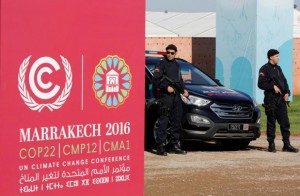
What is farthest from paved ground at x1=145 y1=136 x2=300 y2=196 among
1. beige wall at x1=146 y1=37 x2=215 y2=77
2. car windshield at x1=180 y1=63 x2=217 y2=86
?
beige wall at x1=146 y1=37 x2=215 y2=77

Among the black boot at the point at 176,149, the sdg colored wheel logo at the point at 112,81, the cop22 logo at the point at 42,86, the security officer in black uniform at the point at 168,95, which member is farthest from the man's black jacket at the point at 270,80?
the cop22 logo at the point at 42,86

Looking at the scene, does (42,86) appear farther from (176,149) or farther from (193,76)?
(193,76)

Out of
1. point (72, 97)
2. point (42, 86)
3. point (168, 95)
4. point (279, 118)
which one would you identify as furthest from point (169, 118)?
point (42, 86)

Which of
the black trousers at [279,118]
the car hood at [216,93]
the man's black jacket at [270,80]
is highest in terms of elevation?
the man's black jacket at [270,80]

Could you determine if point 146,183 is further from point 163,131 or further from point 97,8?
point 97,8

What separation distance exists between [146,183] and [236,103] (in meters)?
4.29

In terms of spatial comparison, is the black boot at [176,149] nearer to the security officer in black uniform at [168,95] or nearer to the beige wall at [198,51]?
the security officer in black uniform at [168,95]

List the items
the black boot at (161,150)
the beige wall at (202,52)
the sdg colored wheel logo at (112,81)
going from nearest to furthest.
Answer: the sdg colored wheel logo at (112,81) < the black boot at (161,150) < the beige wall at (202,52)

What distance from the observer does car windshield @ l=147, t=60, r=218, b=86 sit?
557 inches

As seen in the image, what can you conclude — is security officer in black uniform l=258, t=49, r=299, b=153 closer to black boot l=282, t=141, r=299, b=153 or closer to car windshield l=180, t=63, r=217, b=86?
black boot l=282, t=141, r=299, b=153

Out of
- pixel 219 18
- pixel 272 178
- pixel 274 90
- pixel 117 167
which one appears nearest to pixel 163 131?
pixel 274 90

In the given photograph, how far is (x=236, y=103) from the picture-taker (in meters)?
13.4

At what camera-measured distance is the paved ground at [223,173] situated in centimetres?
909

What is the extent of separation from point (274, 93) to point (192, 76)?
176cm
